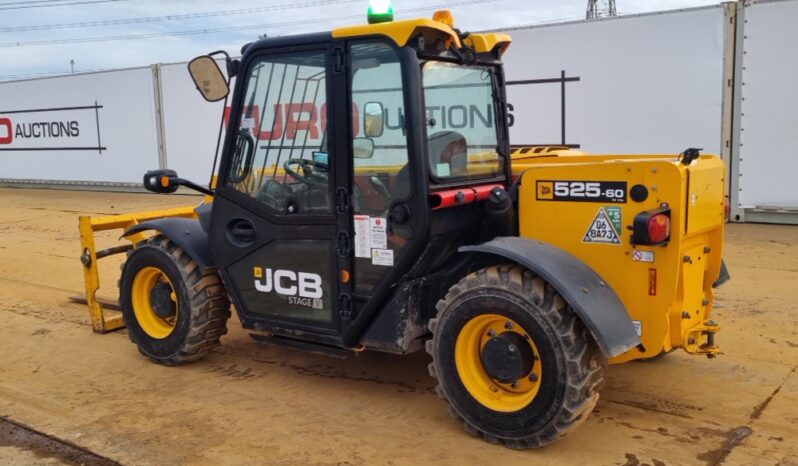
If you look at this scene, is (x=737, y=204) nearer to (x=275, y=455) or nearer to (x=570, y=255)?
(x=570, y=255)

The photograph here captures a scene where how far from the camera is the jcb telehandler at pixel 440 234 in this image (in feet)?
11.2

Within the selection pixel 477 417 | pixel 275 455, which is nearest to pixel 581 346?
pixel 477 417

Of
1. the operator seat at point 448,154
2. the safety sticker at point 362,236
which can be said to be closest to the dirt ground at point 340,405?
the safety sticker at point 362,236

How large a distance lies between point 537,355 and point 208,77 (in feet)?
7.76

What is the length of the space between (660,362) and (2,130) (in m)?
17.9

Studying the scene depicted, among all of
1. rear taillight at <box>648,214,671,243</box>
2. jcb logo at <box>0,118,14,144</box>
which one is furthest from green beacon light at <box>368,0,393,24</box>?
jcb logo at <box>0,118,14,144</box>

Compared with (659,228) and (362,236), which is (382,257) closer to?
(362,236)

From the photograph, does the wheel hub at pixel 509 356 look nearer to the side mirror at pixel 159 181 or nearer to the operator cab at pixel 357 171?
the operator cab at pixel 357 171

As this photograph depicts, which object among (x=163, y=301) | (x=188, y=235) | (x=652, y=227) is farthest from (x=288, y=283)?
(x=652, y=227)

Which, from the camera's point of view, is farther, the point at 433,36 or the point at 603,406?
the point at 603,406

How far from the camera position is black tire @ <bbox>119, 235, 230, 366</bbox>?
4664mm

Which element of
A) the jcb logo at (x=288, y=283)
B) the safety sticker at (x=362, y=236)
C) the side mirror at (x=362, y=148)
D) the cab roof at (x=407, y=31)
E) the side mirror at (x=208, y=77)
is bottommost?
the jcb logo at (x=288, y=283)

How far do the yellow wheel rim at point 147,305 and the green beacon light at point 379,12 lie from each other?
2.23 m

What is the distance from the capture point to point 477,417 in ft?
11.8
